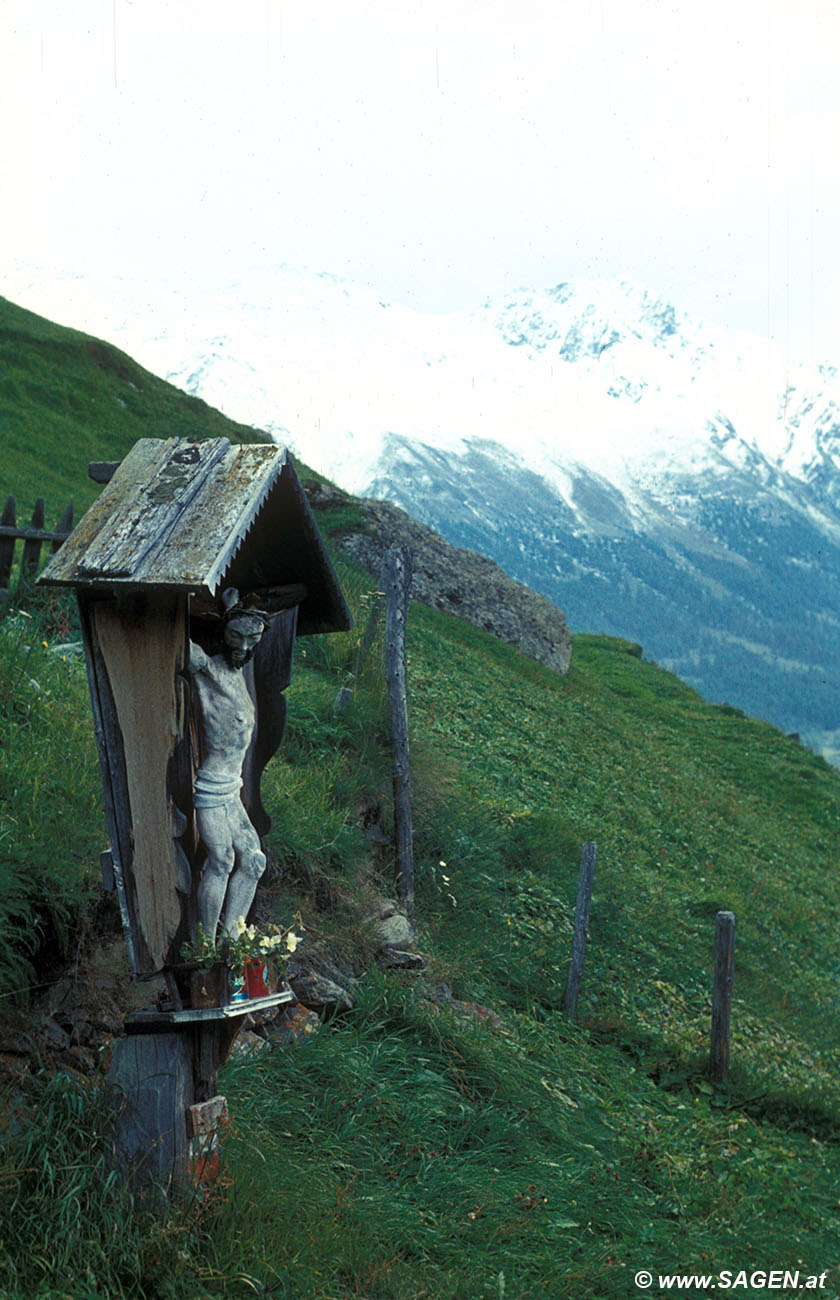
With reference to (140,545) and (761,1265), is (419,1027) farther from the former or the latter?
(140,545)

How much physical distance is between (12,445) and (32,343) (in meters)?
9.23

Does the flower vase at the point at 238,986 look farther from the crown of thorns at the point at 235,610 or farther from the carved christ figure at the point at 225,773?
the crown of thorns at the point at 235,610

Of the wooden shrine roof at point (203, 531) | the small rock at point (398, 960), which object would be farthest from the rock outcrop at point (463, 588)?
the wooden shrine roof at point (203, 531)

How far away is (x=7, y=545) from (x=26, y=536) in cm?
59

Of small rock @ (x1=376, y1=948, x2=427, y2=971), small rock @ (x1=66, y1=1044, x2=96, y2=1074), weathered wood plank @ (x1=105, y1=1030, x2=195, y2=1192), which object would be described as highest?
weathered wood plank @ (x1=105, y1=1030, x2=195, y2=1192)

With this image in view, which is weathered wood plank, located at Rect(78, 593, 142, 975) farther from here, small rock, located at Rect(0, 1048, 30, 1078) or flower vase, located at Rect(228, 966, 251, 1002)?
small rock, located at Rect(0, 1048, 30, 1078)

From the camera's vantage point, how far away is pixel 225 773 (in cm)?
508

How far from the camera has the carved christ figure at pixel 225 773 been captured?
5.00 metres

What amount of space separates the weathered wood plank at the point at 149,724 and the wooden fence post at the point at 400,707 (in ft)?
17.6

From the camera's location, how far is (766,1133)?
30.9ft

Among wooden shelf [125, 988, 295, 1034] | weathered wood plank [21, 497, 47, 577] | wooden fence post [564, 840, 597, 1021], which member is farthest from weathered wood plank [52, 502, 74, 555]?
wooden shelf [125, 988, 295, 1034]

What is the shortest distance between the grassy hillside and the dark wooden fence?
2419 mm

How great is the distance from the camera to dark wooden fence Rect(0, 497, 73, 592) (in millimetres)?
14203

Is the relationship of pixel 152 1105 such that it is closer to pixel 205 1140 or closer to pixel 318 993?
pixel 205 1140
